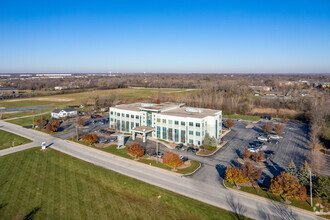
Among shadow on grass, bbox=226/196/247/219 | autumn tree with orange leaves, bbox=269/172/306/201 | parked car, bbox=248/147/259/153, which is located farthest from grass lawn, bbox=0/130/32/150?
autumn tree with orange leaves, bbox=269/172/306/201

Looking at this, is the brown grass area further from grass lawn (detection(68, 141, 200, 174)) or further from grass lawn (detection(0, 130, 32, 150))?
grass lawn (detection(0, 130, 32, 150))

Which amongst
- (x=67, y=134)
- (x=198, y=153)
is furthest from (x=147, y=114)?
(x=67, y=134)

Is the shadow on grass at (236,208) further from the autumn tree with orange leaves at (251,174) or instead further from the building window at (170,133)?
the building window at (170,133)

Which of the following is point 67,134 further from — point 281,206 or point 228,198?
point 281,206

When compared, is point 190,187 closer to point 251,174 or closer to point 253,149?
point 251,174

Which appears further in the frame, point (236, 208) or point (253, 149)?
point (253, 149)

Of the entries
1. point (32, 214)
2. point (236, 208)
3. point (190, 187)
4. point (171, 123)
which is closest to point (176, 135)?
point (171, 123)
